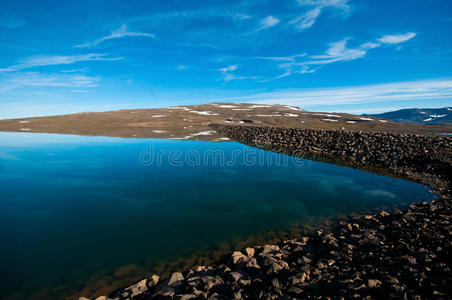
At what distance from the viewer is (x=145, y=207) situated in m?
11.3

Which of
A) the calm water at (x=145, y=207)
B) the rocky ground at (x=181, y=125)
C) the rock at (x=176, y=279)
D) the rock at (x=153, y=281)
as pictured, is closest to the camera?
the rock at (x=176, y=279)

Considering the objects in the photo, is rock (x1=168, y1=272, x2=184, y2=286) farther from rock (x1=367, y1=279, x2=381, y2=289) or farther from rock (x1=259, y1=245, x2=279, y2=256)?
rock (x1=367, y1=279, x2=381, y2=289)

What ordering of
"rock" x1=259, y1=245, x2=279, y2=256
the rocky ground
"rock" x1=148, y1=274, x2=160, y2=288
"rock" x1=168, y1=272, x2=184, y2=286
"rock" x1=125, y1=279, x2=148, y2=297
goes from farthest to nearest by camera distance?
the rocky ground
"rock" x1=259, y1=245, x2=279, y2=256
"rock" x1=148, y1=274, x2=160, y2=288
"rock" x1=168, y1=272, x2=184, y2=286
"rock" x1=125, y1=279, x2=148, y2=297

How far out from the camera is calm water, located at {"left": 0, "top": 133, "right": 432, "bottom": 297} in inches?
280

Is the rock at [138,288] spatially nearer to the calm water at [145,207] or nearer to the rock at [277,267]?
the calm water at [145,207]

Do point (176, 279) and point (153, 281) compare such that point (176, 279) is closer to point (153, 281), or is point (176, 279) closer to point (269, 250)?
point (153, 281)

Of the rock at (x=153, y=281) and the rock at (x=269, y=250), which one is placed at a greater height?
the rock at (x=269, y=250)

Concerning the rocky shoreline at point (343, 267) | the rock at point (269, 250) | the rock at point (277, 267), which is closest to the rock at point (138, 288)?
the rocky shoreline at point (343, 267)

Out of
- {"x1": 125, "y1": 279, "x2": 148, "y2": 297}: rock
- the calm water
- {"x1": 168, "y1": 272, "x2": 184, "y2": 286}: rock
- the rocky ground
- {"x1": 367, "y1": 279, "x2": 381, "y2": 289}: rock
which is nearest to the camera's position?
{"x1": 367, "y1": 279, "x2": 381, "y2": 289}: rock

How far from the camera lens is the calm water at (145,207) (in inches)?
280

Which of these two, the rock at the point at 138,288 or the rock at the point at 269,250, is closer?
the rock at the point at 138,288

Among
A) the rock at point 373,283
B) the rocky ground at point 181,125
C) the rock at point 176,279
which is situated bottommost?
the rock at point 176,279

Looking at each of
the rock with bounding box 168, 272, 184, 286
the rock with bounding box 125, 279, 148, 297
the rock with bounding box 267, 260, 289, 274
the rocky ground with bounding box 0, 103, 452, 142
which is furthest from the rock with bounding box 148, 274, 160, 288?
the rocky ground with bounding box 0, 103, 452, 142

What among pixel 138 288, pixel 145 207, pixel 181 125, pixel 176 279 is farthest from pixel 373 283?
pixel 181 125
